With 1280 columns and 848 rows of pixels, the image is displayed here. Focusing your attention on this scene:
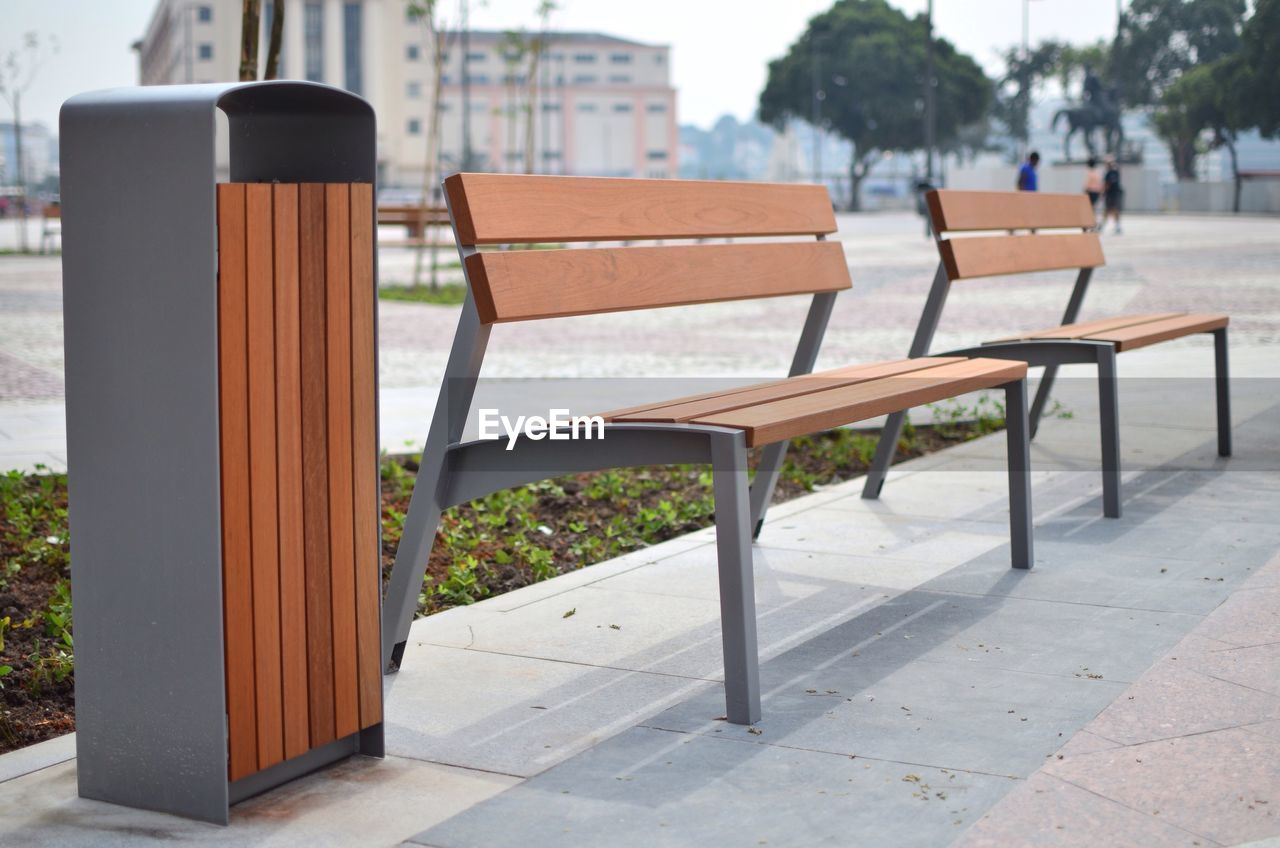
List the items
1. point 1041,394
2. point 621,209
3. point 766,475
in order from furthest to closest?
point 1041,394
point 766,475
point 621,209

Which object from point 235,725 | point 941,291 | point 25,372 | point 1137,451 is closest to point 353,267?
point 235,725

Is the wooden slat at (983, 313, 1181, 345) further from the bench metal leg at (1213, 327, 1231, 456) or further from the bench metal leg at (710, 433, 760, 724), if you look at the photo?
the bench metal leg at (710, 433, 760, 724)

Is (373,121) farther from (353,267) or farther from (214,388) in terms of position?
(214,388)

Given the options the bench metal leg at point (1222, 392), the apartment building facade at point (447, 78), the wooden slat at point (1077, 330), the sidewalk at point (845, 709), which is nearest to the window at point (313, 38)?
the apartment building facade at point (447, 78)

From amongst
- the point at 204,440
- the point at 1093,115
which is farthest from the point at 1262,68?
the point at 204,440

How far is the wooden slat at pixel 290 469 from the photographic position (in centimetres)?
246

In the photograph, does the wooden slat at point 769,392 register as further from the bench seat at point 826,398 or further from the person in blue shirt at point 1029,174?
the person in blue shirt at point 1029,174

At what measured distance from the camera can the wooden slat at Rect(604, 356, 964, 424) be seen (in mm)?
3138

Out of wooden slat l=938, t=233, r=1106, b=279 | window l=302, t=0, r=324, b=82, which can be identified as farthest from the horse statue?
window l=302, t=0, r=324, b=82

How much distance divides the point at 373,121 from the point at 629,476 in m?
3.11

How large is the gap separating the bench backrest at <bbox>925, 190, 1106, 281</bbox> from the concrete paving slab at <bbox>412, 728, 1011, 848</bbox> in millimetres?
2445

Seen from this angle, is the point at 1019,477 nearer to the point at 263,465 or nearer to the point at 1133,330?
the point at 1133,330

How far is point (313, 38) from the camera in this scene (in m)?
94.6

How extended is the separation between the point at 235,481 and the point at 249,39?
10.6 ft
